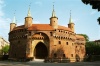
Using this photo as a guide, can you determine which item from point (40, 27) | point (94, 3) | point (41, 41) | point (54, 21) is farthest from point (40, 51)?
point (94, 3)

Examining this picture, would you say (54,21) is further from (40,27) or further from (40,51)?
(40,51)

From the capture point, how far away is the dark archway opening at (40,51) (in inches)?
1928

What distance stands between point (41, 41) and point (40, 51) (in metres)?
3.36

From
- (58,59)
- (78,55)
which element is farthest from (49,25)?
(78,55)

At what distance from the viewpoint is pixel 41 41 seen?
47375 mm

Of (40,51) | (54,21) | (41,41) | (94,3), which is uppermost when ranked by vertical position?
(54,21)

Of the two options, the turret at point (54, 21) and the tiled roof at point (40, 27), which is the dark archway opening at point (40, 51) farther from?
the turret at point (54, 21)

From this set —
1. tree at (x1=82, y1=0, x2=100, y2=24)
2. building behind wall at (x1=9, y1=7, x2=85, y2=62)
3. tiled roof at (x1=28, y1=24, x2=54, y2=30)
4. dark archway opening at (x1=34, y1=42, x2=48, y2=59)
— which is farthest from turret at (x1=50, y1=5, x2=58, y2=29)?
tree at (x1=82, y1=0, x2=100, y2=24)

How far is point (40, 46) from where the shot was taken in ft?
163

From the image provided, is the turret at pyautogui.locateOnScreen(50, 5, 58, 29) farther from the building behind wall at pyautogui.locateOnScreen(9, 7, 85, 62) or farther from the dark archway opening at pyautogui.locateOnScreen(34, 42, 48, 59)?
the dark archway opening at pyautogui.locateOnScreen(34, 42, 48, 59)

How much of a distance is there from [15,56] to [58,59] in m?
11.9

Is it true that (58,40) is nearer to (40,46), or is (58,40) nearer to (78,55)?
(40,46)

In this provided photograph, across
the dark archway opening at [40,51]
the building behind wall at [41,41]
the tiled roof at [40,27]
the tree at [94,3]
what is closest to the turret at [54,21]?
the building behind wall at [41,41]

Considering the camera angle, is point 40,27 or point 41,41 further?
point 40,27
